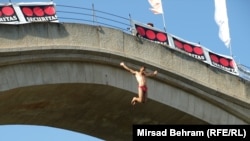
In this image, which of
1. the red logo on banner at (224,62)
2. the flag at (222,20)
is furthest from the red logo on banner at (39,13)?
the flag at (222,20)

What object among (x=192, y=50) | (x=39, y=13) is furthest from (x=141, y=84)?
(x=192, y=50)

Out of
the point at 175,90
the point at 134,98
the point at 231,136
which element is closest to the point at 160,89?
the point at 175,90

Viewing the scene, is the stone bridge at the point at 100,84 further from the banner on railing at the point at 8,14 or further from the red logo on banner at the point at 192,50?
the red logo on banner at the point at 192,50

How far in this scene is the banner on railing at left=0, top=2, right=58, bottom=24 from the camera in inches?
1581

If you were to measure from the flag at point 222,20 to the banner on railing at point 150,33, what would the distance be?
442 centimetres

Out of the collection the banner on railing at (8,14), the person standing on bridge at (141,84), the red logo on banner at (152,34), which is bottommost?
the person standing on bridge at (141,84)

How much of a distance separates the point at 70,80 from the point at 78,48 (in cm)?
126

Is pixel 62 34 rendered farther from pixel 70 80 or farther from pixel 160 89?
pixel 160 89

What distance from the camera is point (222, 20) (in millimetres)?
48125

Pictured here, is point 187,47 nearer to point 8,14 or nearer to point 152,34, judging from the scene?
point 152,34

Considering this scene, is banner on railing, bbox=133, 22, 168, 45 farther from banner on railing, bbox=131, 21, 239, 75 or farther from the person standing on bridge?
the person standing on bridge

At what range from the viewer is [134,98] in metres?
40.4

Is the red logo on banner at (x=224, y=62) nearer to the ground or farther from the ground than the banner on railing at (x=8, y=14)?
farther from the ground

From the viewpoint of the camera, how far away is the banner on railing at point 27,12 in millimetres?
40156
